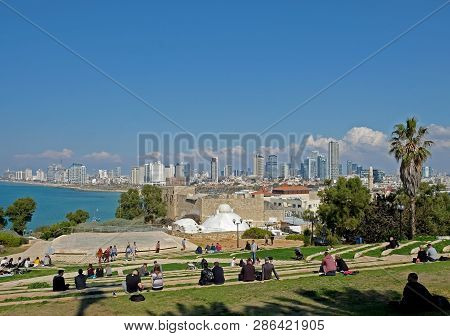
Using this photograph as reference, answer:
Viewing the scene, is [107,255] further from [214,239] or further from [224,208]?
[224,208]

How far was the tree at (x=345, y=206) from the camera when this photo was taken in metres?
34.2

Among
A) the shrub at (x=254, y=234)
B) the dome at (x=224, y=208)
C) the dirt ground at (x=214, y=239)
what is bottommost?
the dirt ground at (x=214, y=239)

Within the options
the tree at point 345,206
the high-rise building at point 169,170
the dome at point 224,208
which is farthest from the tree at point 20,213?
the high-rise building at point 169,170

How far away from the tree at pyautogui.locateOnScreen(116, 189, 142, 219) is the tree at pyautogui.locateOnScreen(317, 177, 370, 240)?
3647 centimetres

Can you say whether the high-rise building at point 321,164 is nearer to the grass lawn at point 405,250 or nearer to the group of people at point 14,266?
the group of people at point 14,266

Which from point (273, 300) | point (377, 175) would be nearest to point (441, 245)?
point (273, 300)

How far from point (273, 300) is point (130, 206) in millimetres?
57979

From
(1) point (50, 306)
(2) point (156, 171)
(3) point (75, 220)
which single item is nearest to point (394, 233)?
(1) point (50, 306)

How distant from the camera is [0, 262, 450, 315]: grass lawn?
994 cm

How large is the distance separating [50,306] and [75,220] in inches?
1951

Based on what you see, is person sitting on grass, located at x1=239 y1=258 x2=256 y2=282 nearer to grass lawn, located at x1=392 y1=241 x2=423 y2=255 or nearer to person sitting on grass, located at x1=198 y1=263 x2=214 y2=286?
person sitting on grass, located at x1=198 y1=263 x2=214 y2=286

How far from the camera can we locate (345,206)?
3456 centimetres

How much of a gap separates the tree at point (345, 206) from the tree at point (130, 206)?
120 feet
